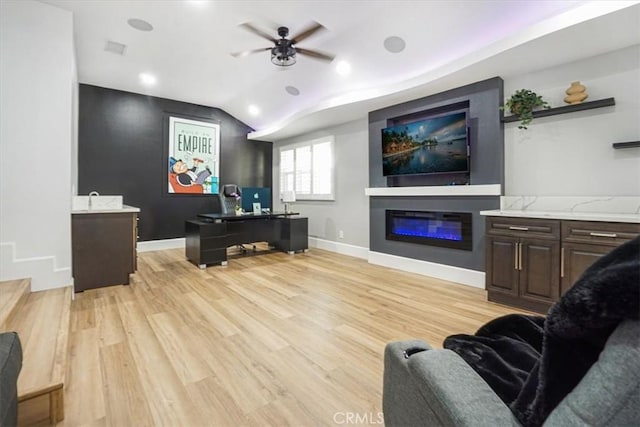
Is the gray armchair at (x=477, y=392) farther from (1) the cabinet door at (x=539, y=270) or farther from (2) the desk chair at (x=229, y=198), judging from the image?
(2) the desk chair at (x=229, y=198)

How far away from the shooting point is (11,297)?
8.19 feet

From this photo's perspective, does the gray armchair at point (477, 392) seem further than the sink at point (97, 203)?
No

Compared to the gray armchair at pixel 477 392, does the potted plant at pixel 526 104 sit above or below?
above

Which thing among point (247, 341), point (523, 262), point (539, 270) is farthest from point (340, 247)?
point (247, 341)

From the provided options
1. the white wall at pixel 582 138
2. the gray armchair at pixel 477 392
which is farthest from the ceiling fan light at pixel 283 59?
the gray armchair at pixel 477 392

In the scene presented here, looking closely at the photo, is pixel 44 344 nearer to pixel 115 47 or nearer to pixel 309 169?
pixel 115 47

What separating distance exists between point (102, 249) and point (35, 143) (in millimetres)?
1302

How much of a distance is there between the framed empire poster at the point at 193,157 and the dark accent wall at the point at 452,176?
3.67 meters

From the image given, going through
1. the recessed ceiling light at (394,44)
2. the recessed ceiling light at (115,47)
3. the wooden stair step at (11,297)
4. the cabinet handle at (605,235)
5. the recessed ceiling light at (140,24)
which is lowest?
the wooden stair step at (11,297)

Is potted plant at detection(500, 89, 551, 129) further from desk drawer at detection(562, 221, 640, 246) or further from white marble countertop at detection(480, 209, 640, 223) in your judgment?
desk drawer at detection(562, 221, 640, 246)

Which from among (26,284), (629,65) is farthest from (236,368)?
(629,65)

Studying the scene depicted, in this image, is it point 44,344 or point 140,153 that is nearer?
A: point 44,344

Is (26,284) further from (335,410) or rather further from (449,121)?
(449,121)

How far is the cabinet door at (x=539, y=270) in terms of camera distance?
9.18ft
